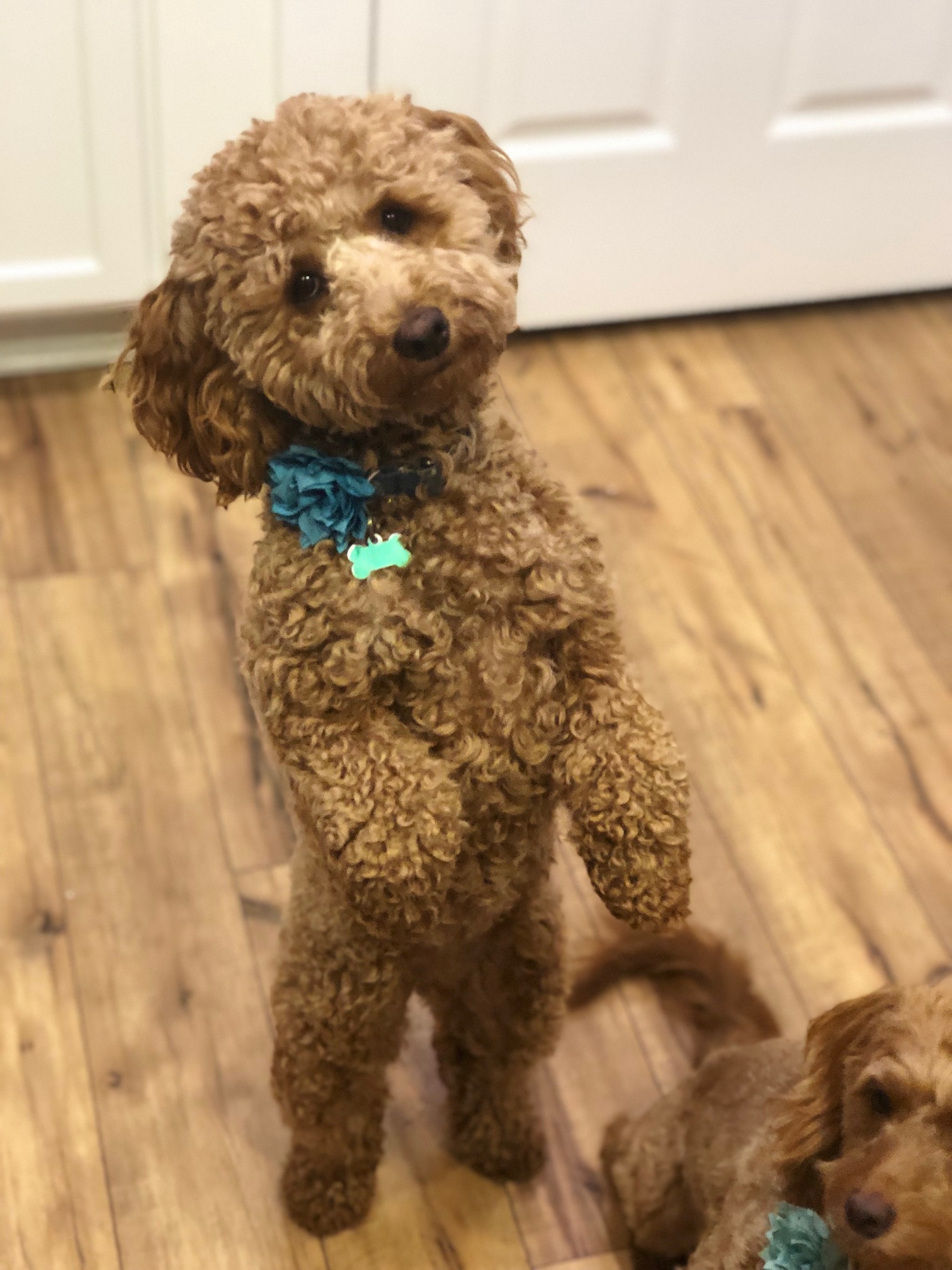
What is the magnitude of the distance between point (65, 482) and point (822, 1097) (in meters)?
1.46

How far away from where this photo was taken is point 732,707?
6.42 feet

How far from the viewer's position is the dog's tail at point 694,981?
5.17 feet

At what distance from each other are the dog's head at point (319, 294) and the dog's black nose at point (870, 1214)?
0.59m

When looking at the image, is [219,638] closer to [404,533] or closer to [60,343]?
[60,343]

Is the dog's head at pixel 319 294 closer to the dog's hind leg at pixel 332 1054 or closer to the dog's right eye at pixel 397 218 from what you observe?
the dog's right eye at pixel 397 218

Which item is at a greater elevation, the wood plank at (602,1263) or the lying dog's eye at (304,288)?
the lying dog's eye at (304,288)

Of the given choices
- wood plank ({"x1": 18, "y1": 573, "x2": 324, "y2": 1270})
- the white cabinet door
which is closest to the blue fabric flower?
wood plank ({"x1": 18, "y1": 573, "x2": 324, "y2": 1270})

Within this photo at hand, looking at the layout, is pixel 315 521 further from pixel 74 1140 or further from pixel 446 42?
pixel 446 42

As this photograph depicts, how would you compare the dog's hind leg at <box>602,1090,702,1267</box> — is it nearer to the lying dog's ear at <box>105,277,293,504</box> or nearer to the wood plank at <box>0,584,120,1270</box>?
the wood plank at <box>0,584,120,1270</box>

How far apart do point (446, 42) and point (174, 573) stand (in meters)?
0.81

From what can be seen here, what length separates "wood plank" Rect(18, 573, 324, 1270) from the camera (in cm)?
→ 151

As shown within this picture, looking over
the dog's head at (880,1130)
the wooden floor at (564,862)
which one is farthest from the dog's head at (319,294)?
the dog's head at (880,1130)

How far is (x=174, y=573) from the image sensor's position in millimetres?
2068

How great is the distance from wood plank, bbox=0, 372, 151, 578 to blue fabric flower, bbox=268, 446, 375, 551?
3.45 ft
